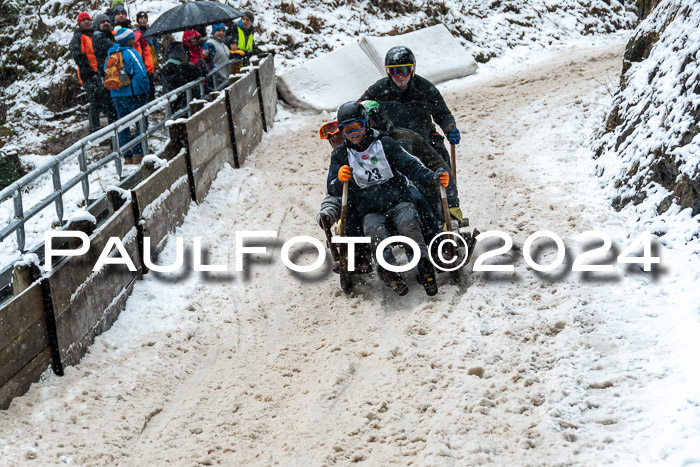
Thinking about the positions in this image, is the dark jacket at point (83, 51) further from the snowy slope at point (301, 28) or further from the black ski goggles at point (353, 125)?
the black ski goggles at point (353, 125)

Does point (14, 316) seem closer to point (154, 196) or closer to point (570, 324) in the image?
point (154, 196)

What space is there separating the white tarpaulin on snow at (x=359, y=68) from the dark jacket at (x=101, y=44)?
4.85 meters

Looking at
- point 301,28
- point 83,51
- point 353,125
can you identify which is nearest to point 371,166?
point 353,125

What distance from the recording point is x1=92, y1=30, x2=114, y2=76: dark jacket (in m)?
10.6

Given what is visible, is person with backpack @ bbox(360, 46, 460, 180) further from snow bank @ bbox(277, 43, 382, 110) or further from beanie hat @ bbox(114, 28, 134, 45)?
snow bank @ bbox(277, 43, 382, 110)

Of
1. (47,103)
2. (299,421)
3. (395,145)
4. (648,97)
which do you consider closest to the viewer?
(299,421)

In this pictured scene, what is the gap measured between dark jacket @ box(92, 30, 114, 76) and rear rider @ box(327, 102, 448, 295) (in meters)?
5.09

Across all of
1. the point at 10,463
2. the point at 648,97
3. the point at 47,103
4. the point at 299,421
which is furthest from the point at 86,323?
the point at 47,103

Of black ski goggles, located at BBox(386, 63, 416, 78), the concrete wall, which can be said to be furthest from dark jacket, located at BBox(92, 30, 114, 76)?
black ski goggles, located at BBox(386, 63, 416, 78)

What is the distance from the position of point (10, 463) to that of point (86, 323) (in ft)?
5.45

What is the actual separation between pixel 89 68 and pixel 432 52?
27.9ft

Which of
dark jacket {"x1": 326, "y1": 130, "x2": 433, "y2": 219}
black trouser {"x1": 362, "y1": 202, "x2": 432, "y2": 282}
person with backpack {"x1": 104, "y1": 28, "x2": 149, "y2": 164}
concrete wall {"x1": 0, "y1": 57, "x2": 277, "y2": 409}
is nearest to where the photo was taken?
concrete wall {"x1": 0, "y1": 57, "x2": 277, "y2": 409}

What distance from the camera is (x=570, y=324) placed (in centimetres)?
579

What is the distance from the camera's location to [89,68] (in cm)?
1116
